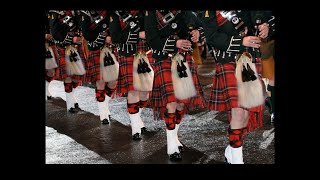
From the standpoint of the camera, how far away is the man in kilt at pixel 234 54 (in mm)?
3955

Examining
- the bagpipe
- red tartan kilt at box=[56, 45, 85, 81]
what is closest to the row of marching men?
red tartan kilt at box=[56, 45, 85, 81]

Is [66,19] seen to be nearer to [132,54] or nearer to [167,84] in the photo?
[132,54]

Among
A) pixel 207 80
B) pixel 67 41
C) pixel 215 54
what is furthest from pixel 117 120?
pixel 207 80

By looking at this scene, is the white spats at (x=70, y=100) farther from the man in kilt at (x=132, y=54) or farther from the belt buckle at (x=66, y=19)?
the man in kilt at (x=132, y=54)

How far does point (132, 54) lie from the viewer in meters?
5.41

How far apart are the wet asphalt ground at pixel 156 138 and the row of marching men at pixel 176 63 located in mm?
198

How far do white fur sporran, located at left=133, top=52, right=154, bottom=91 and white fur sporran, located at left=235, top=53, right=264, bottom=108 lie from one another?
4.93ft

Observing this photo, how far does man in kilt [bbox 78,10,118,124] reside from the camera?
5.90 metres

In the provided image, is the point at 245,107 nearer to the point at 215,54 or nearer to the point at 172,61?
the point at 215,54

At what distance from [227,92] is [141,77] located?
4.73 ft

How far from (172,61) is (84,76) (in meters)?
2.45

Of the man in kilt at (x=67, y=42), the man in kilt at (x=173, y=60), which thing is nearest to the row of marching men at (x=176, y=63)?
the man in kilt at (x=173, y=60)

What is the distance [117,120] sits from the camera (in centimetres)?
653

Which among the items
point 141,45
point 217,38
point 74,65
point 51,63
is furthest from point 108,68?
point 217,38
